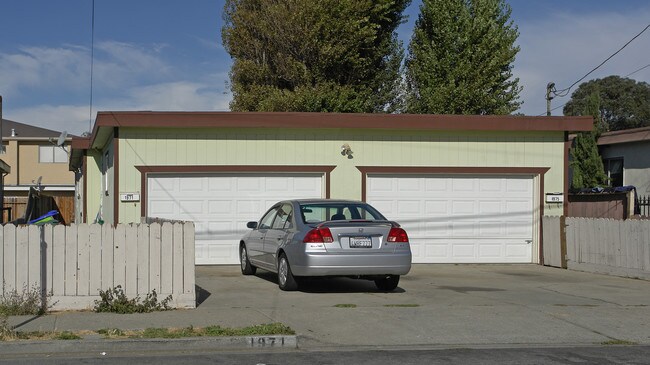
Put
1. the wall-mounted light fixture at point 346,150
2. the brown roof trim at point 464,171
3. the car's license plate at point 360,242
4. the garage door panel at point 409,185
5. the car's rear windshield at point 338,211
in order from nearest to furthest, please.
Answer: the car's license plate at point 360,242
the car's rear windshield at point 338,211
the wall-mounted light fixture at point 346,150
the brown roof trim at point 464,171
the garage door panel at point 409,185

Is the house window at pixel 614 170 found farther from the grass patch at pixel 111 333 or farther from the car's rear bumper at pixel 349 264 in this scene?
the grass patch at pixel 111 333

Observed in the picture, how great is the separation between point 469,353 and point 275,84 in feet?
82.7

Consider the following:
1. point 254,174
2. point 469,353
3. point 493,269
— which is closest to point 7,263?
point 469,353

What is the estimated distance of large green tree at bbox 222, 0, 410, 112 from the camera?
100 feet

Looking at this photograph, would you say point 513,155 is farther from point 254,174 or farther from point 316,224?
point 316,224

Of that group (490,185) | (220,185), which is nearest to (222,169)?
(220,185)

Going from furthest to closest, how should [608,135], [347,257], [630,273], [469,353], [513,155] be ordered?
[608,135] → [513,155] → [630,273] → [347,257] → [469,353]

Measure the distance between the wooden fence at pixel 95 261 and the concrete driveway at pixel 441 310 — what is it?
668 mm

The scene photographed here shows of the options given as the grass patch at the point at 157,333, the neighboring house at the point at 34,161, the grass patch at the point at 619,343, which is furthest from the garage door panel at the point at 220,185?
the neighboring house at the point at 34,161

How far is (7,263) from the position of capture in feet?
34.3

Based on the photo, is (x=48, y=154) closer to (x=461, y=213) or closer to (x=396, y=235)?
(x=461, y=213)

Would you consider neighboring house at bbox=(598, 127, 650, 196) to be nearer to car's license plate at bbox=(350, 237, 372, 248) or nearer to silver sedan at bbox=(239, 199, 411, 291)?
silver sedan at bbox=(239, 199, 411, 291)

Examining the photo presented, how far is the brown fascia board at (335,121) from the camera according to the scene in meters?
17.3

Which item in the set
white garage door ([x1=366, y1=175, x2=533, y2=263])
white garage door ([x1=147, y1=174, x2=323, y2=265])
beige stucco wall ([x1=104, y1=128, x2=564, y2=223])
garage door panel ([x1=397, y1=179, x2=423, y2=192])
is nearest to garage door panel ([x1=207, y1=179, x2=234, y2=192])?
white garage door ([x1=147, y1=174, x2=323, y2=265])
